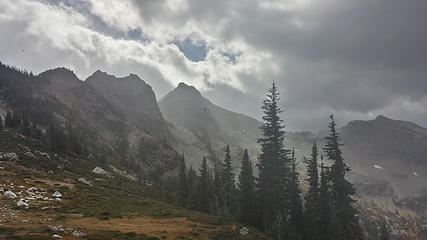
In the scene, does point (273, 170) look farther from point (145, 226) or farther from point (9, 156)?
A: point (9, 156)

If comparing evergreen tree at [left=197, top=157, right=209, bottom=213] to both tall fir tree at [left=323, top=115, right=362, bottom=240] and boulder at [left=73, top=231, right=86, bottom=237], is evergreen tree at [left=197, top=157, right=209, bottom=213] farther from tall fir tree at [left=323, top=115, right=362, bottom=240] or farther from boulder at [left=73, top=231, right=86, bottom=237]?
boulder at [left=73, top=231, right=86, bottom=237]

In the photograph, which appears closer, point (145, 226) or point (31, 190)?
point (145, 226)

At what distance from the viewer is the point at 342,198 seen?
52.8 meters

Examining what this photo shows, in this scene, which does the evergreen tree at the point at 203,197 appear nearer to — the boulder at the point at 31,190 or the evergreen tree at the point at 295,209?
the evergreen tree at the point at 295,209

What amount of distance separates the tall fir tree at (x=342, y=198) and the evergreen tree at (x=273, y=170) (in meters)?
9.77

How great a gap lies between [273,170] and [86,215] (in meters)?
38.4

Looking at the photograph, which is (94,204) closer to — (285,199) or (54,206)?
(54,206)

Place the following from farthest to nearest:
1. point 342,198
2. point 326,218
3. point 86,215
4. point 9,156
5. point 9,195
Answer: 1. point 9,156
2. point 342,198
3. point 326,218
4. point 9,195
5. point 86,215

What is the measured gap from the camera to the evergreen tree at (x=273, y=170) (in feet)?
188

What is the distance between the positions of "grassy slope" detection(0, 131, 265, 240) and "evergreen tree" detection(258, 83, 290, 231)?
404 inches

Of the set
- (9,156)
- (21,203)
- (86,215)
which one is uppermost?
(9,156)


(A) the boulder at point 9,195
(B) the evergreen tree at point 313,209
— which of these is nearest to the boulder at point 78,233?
(A) the boulder at point 9,195

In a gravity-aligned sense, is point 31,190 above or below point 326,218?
above

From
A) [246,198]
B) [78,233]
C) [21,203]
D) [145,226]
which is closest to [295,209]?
[246,198]
